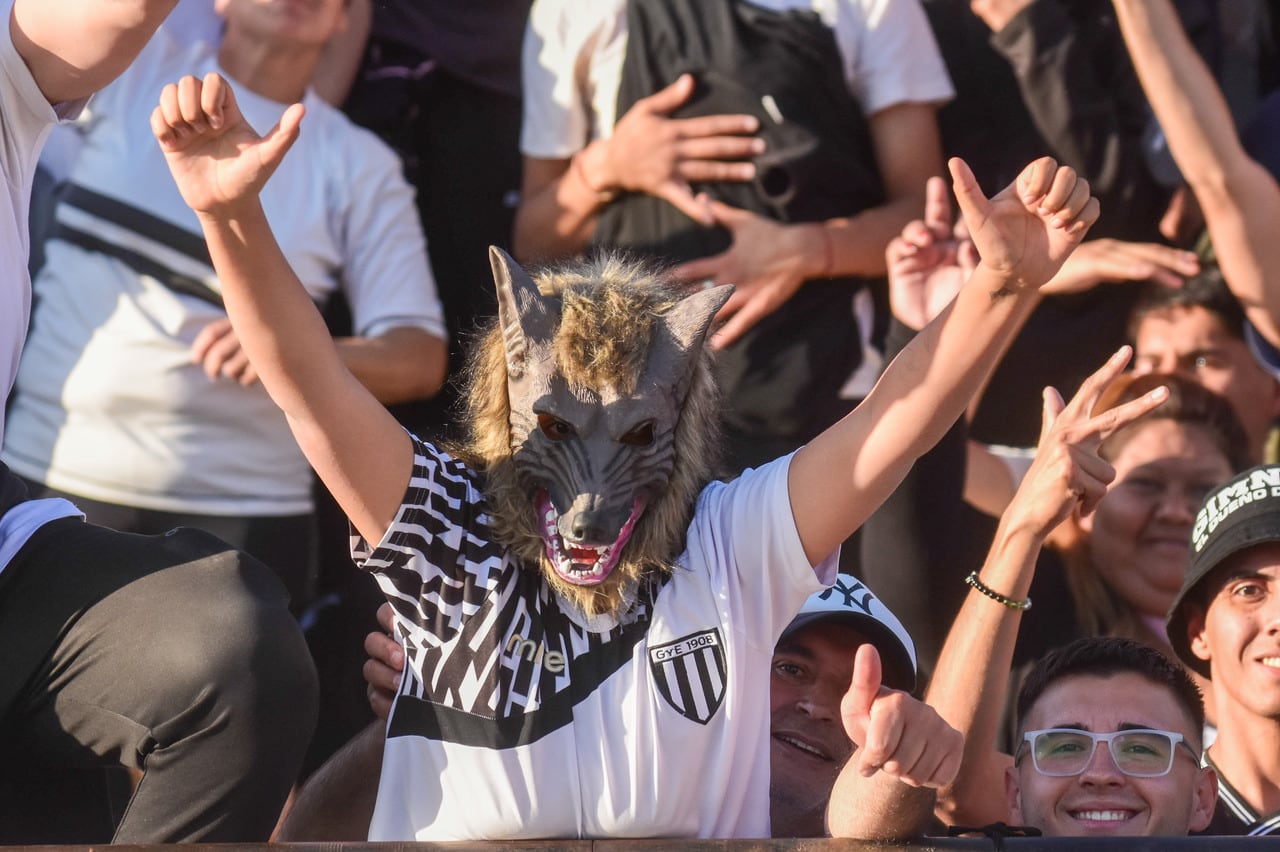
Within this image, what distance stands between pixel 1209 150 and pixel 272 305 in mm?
2300

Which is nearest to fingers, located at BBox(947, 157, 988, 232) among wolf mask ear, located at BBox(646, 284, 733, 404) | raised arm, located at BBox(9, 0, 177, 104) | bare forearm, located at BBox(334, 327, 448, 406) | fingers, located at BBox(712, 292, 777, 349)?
wolf mask ear, located at BBox(646, 284, 733, 404)

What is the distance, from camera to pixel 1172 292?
12.5 feet

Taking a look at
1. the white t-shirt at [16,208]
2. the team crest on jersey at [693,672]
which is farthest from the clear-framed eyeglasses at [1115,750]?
the white t-shirt at [16,208]

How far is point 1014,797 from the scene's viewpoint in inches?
105

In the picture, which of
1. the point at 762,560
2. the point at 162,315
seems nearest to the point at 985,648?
the point at 762,560

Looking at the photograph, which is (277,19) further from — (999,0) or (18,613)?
(18,613)

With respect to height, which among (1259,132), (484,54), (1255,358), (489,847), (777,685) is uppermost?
(1259,132)

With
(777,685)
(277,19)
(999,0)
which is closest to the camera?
(777,685)

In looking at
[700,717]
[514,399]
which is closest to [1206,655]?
[700,717]

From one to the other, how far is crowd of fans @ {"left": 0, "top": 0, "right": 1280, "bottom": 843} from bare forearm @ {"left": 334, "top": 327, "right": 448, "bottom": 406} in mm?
15

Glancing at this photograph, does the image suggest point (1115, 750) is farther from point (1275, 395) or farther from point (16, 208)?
point (16, 208)

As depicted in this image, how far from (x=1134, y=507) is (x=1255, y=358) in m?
0.50

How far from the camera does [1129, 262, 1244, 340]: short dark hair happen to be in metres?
3.79

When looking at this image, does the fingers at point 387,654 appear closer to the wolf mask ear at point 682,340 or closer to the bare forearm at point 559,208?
the wolf mask ear at point 682,340
